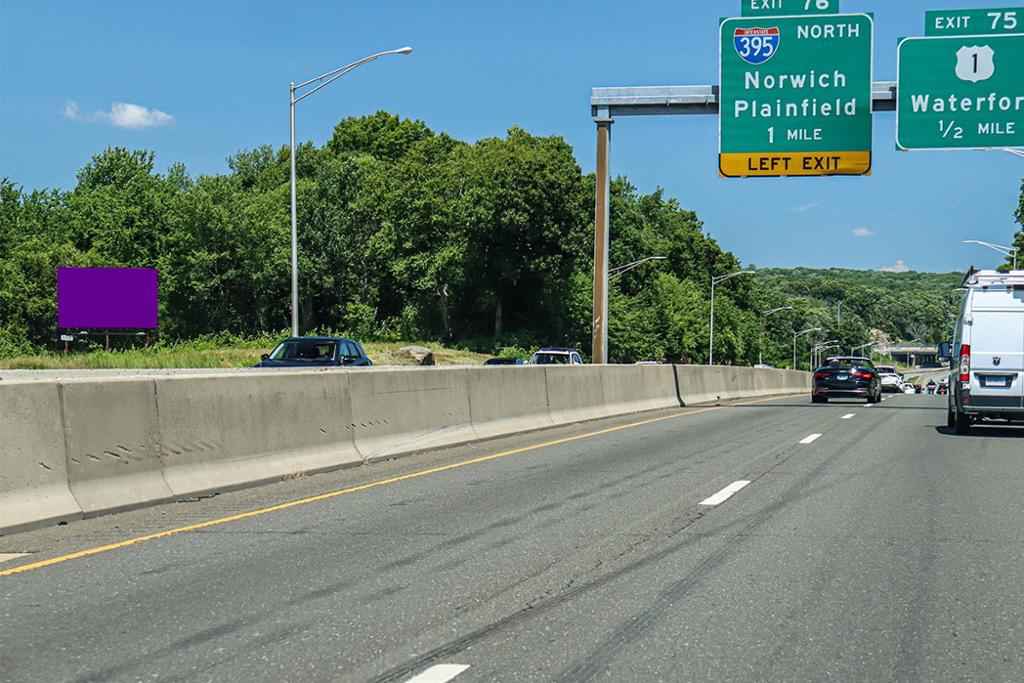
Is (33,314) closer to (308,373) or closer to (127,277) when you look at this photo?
(127,277)

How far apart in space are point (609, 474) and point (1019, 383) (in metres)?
9.80

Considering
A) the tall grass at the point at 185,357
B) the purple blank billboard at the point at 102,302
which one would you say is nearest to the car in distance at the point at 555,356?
the tall grass at the point at 185,357

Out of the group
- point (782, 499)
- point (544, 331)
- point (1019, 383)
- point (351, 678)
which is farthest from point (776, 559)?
point (544, 331)

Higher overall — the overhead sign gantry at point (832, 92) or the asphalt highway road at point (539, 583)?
the overhead sign gantry at point (832, 92)

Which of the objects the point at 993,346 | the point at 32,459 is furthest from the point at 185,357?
the point at 32,459

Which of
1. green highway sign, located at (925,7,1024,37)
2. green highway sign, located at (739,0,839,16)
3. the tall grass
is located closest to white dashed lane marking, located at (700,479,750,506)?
green highway sign, located at (739,0,839,16)

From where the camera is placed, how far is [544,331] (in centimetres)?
7500

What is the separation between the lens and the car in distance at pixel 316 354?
2275 cm

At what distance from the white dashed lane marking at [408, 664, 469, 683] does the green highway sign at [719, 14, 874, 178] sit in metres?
22.3

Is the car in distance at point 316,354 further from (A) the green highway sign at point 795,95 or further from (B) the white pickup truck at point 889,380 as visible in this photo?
(B) the white pickup truck at point 889,380

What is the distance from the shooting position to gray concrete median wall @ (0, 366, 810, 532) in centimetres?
862

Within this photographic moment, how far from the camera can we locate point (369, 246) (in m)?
74.6

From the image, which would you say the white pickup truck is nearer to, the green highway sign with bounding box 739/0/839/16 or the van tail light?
the green highway sign with bounding box 739/0/839/16

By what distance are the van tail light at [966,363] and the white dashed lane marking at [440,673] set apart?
1609 cm
